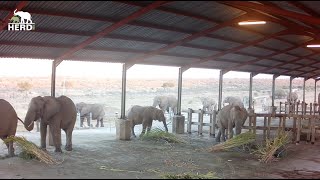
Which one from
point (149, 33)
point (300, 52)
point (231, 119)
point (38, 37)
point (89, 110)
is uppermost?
point (300, 52)

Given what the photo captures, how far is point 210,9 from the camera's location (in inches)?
509

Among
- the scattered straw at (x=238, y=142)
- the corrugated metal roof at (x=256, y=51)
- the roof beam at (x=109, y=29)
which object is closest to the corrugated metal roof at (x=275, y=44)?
the corrugated metal roof at (x=256, y=51)

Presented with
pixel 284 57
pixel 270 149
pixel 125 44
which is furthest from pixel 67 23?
pixel 284 57

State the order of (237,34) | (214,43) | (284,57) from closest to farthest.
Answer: (237,34)
(214,43)
(284,57)

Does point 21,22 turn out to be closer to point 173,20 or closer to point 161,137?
point 173,20

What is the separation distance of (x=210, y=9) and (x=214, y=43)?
15.5 ft

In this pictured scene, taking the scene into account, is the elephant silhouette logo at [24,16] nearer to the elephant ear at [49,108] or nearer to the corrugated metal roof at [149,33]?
the elephant ear at [49,108]

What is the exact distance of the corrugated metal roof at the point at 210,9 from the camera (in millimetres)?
12164

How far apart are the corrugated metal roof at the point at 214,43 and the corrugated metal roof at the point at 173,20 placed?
153 centimetres

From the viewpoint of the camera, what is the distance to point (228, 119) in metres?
16.7

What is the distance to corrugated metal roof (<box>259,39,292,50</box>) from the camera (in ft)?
63.0

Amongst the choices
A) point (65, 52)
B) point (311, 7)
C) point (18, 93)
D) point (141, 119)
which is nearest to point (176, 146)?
point (141, 119)

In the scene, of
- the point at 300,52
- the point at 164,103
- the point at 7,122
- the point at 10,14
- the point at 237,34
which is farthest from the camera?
the point at 164,103

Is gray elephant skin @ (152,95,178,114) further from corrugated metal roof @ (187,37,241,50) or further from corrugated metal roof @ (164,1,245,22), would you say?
corrugated metal roof @ (164,1,245,22)
